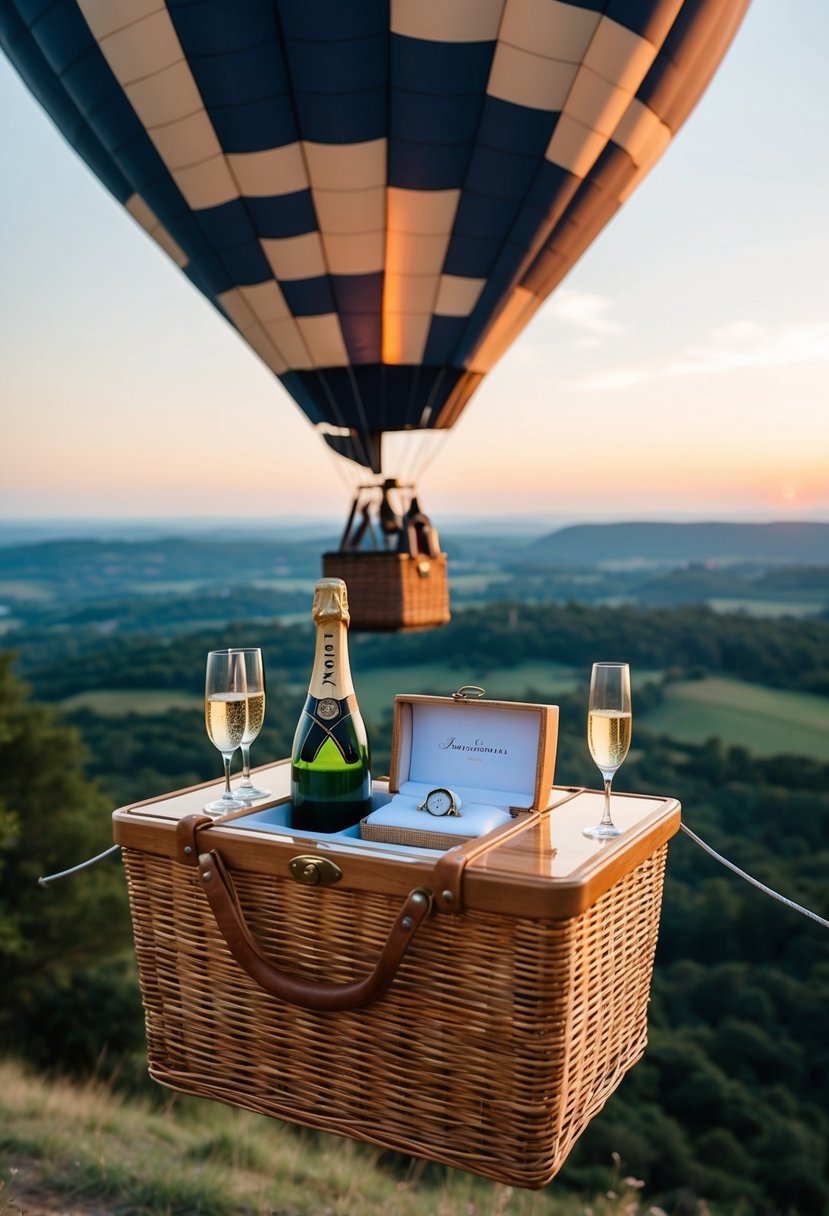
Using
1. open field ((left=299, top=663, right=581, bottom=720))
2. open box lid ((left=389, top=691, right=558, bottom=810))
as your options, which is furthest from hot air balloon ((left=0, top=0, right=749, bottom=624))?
open field ((left=299, top=663, right=581, bottom=720))

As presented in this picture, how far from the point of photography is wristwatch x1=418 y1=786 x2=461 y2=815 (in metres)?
1.42

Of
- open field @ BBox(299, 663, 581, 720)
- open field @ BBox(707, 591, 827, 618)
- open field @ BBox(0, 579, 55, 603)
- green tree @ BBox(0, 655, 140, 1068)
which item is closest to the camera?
green tree @ BBox(0, 655, 140, 1068)

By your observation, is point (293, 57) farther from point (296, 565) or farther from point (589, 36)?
point (296, 565)

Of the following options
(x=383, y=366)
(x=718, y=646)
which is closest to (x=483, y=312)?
(x=383, y=366)

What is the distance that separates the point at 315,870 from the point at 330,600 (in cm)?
33

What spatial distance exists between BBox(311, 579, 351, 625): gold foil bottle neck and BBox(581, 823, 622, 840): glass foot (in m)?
0.40

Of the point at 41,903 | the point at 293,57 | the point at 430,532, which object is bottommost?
the point at 41,903

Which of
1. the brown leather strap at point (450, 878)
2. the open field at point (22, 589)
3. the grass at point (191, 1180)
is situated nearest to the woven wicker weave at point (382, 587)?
the grass at point (191, 1180)

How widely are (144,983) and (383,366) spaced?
4.41m

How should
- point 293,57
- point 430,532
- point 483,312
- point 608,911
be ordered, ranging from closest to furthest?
point 608,911 → point 293,57 → point 483,312 → point 430,532

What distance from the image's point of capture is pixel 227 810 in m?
1.50

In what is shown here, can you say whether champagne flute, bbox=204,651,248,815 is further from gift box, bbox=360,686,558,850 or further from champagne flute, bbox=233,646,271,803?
gift box, bbox=360,686,558,850

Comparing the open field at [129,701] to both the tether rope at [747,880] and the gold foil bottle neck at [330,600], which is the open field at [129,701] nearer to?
the tether rope at [747,880]

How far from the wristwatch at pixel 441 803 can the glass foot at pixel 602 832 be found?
0.16 metres
